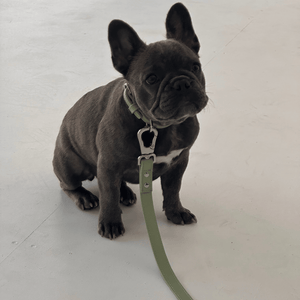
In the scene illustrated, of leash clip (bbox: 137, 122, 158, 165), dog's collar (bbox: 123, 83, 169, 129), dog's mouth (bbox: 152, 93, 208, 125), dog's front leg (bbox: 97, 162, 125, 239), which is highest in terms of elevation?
dog's mouth (bbox: 152, 93, 208, 125)

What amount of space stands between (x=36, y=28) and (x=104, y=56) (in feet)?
4.07

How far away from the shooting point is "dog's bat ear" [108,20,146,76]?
2.02m

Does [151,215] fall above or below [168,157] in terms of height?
below

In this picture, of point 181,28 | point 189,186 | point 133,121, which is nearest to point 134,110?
point 133,121

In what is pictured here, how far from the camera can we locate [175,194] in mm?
2543

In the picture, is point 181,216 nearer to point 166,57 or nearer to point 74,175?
point 74,175

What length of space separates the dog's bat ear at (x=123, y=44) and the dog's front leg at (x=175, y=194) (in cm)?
65

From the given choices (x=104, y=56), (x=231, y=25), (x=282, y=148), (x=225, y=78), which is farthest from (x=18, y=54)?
(x=282, y=148)

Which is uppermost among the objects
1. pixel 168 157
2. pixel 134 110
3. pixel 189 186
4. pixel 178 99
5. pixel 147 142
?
A: pixel 178 99

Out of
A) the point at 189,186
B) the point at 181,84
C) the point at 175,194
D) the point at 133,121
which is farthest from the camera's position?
the point at 189,186

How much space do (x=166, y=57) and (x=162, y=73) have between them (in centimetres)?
7

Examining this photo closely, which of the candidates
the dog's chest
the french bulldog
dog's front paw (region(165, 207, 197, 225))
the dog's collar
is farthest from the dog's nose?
dog's front paw (region(165, 207, 197, 225))

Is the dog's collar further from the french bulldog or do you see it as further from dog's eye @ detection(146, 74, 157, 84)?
dog's eye @ detection(146, 74, 157, 84)

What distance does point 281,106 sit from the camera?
12.4 feet
